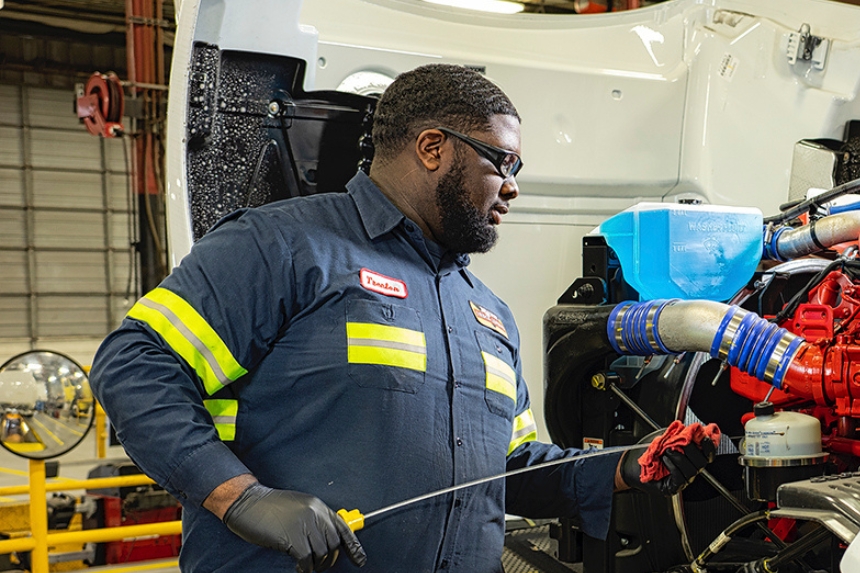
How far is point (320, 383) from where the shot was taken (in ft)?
4.89

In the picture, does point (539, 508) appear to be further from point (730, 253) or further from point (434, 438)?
point (730, 253)

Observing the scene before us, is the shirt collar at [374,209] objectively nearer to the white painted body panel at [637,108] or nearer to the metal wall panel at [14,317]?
the white painted body panel at [637,108]

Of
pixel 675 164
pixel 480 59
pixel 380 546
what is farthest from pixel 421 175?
pixel 675 164

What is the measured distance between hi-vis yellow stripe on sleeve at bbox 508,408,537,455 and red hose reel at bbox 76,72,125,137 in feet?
12.9

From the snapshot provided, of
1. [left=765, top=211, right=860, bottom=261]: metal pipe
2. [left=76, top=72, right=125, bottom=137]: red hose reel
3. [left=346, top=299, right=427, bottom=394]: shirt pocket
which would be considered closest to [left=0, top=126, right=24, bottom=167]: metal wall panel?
[left=76, top=72, right=125, bottom=137]: red hose reel

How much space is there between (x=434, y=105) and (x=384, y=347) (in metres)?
0.50

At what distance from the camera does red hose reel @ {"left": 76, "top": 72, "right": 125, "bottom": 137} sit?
5180 millimetres

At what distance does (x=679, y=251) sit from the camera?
2512 mm

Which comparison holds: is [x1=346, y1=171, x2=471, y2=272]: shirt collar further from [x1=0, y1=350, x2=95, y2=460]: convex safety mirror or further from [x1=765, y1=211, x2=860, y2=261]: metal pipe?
[x1=0, y1=350, x2=95, y2=460]: convex safety mirror

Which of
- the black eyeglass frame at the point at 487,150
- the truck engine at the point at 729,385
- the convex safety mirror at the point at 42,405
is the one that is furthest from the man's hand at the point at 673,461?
the convex safety mirror at the point at 42,405

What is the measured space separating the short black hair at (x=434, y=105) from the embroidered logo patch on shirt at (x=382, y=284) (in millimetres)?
282

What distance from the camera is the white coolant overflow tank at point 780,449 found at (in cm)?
191

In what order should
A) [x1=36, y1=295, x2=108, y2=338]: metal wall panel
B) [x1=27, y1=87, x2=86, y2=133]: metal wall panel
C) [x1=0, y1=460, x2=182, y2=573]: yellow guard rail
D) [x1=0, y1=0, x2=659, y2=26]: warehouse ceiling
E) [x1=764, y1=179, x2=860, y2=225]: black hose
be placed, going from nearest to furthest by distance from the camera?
[x1=764, y1=179, x2=860, y2=225]: black hose → [x1=0, y1=460, x2=182, y2=573]: yellow guard rail → [x1=0, y1=0, x2=659, y2=26]: warehouse ceiling → [x1=27, y1=87, x2=86, y2=133]: metal wall panel → [x1=36, y1=295, x2=108, y2=338]: metal wall panel

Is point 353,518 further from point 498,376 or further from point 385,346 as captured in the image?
point 498,376
